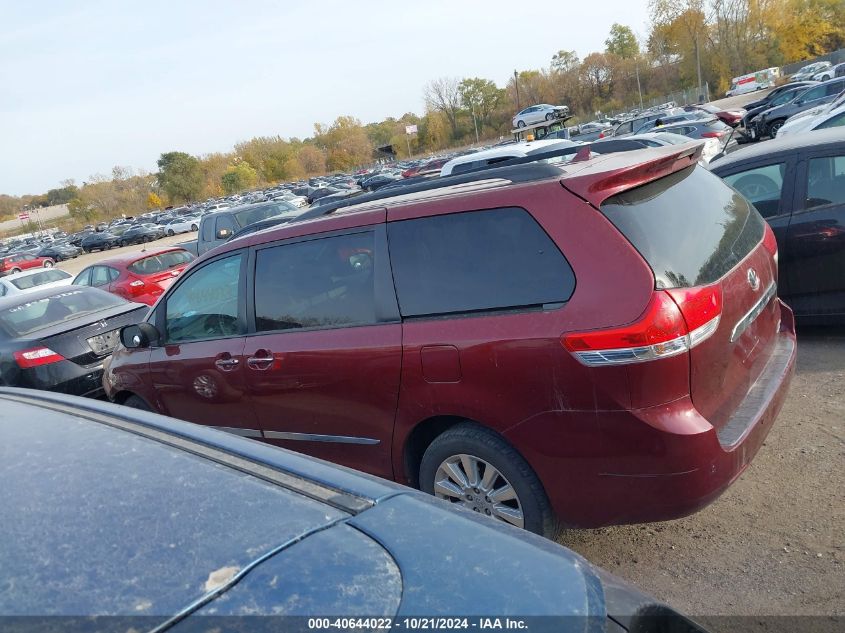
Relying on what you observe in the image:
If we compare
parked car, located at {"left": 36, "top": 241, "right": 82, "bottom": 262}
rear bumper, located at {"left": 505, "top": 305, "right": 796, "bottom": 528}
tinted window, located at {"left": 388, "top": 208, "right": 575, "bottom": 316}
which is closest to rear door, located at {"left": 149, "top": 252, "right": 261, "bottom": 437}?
tinted window, located at {"left": 388, "top": 208, "right": 575, "bottom": 316}

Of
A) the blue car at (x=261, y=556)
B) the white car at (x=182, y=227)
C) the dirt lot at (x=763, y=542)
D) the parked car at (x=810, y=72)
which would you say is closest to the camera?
the blue car at (x=261, y=556)

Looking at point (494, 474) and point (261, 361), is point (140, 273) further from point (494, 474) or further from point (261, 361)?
point (494, 474)

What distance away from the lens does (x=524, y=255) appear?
116 inches

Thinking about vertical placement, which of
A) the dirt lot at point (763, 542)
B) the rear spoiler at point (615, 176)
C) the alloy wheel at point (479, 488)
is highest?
the rear spoiler at point (615, 176)

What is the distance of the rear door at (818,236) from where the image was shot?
201 inches

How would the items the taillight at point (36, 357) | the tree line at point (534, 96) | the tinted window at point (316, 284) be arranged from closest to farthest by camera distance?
the tinted window at point (316, 284), the taillight at point (36, 357), the tree line at point (534, 96)

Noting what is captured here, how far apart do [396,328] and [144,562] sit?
205 cm

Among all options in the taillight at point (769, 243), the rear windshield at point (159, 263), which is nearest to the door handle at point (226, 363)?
the taillight at point (769, 243)

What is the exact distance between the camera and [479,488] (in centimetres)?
321

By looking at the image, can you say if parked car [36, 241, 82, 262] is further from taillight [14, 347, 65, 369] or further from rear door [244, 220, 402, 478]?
rear door [244, 220, 402, 478]

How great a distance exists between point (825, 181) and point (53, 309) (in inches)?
319

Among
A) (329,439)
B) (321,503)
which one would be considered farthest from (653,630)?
(329,439)

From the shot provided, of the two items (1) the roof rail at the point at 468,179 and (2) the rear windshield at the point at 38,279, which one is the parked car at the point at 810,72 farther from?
(1) the roof rail at the point at 468,179

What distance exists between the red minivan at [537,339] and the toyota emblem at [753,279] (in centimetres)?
2
